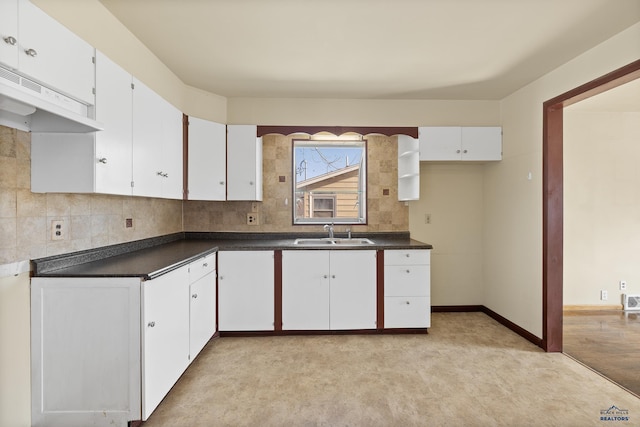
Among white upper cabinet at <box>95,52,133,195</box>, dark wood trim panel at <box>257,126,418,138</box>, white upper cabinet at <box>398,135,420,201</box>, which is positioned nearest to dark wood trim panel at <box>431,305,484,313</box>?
white upper cabinet at <box>398,135,420,201</box>

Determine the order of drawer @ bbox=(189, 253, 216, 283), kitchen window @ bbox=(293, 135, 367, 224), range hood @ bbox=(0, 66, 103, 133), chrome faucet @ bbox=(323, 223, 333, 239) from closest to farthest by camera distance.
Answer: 1. range hood @ bbox=(0, 66, 103, 133)
2. drawer @ bbox=(189, 253, 216, 283)
3. chrome faucet @ bbox=(323, 223, 333, 239)
4. kitchen window @ bbox=(293, 135, 367, 224)

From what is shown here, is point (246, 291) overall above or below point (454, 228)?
below

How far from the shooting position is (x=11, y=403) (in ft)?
5.54

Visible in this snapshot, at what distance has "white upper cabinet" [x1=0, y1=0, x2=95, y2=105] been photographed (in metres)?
1.36

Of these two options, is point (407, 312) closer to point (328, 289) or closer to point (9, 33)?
point (328, 289)

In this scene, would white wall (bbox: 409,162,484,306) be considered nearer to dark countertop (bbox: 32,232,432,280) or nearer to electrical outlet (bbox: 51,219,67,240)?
dark countertop (bbox: 32,232,432,280)

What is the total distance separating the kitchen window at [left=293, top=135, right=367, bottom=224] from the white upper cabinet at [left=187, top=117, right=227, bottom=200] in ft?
2.78

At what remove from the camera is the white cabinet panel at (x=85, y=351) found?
5.89 feet

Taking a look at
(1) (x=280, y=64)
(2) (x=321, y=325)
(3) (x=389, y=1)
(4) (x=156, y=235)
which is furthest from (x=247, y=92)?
(2) (x=321, y=325)

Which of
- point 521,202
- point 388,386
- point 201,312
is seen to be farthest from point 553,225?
point 201,312

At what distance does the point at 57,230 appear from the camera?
6.43ft

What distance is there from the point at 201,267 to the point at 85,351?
1.01 meters

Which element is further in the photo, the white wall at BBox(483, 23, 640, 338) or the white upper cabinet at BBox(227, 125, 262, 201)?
the white upper cabinet at BBox(227, 125, 262, 201)

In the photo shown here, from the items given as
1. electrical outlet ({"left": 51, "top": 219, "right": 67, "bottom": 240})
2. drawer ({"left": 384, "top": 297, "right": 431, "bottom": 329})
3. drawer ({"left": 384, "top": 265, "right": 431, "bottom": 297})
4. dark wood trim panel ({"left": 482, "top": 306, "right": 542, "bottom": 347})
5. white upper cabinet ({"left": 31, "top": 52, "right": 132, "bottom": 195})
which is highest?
white upper cabinet ({"left": 31, "top": 52, "right": 132, "bottom": 195})
